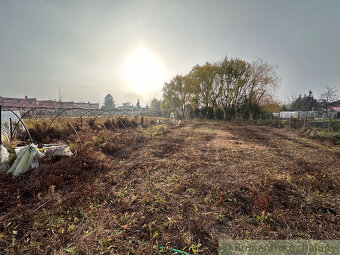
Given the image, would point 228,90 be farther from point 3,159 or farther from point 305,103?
point 305,103

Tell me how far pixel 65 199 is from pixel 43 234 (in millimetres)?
855

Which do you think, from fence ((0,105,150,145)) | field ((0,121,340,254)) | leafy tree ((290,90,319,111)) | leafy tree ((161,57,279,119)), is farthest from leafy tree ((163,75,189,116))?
leafy tree ((290,90,319,111))

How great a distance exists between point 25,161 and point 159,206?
3.73 m

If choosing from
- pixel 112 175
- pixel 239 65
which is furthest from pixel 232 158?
pixel 239 65

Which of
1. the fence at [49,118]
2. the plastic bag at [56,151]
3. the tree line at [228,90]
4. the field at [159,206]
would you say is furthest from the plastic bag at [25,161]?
the tree line at [228,90]

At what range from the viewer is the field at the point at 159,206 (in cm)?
190

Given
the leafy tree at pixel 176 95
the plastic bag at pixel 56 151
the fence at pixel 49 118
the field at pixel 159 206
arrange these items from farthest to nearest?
1. the leafy tree at pixel 176 95
2. the fence at pixel 49 118
3. the plastic bag at pixel 56 151
4. the field at pixel 159 206

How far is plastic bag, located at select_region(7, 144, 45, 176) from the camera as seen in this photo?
3.24 m

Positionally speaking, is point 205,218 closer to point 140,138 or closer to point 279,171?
point 279,171

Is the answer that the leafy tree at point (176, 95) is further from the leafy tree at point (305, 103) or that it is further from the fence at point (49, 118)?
the leafy tree at point (305, 103)

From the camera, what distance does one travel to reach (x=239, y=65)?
22.8 meters

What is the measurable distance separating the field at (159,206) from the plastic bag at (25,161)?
0.24 meters

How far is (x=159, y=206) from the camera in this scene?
2666 millimetres

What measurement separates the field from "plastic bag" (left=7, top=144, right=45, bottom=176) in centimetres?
24
